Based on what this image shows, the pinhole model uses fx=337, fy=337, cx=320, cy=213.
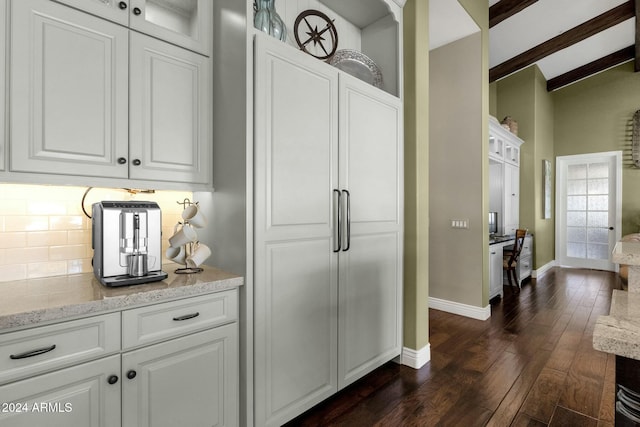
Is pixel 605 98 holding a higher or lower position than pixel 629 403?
higher

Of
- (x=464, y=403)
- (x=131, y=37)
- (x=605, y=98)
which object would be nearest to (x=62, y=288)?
(x=131, y=37)

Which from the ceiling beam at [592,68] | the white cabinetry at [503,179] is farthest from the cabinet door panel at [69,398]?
the ceiling beam at [592,68]

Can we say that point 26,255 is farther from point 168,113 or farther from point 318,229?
point 318,229

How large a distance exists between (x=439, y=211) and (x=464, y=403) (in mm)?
2508

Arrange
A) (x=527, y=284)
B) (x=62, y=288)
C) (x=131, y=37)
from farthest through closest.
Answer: (x=527, y=284), (x=131, y=37), (x=62, y=288)

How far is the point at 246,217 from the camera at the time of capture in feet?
5.49

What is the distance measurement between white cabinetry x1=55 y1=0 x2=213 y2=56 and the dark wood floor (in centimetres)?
227

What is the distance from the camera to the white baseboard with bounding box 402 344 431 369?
269cm

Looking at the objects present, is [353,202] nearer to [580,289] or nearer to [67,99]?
[67,99]

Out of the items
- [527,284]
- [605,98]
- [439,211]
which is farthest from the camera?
[605,98]

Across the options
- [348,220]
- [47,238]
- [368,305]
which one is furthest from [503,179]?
[47,238]

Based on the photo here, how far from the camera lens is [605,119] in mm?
6777

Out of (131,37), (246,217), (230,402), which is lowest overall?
(230,402)

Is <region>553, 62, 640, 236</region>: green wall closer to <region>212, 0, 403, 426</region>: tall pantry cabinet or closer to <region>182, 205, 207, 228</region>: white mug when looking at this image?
<region>212, 0, 403, 426</region>: tall pantry cabinet
